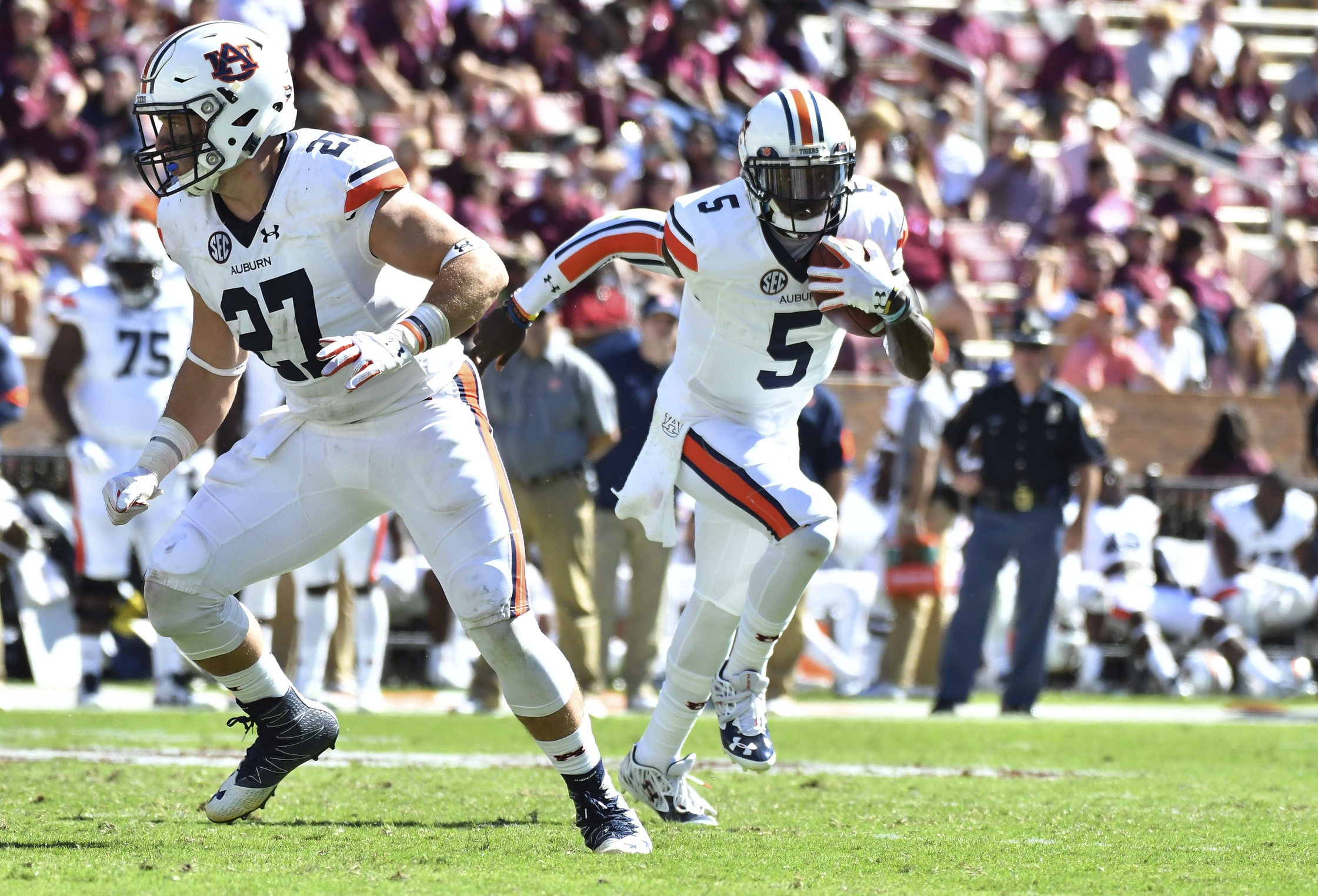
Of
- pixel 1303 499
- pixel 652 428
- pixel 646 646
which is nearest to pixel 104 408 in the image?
pixel 646 646

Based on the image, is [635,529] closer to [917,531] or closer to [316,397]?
[917,531]

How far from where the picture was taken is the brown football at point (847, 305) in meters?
5.18

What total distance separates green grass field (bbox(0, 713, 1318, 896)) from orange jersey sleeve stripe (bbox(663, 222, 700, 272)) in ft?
5.28

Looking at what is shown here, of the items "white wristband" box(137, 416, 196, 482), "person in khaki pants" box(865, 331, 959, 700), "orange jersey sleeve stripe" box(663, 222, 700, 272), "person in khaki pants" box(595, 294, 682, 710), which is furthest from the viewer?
"person in khaki pants" box(865, 331, 959, 700)

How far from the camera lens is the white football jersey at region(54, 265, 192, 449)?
946cm

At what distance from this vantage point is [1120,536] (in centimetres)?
1194

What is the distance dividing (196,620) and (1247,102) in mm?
15231

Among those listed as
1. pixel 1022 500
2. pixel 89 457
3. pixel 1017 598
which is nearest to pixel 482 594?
pixel 89 457

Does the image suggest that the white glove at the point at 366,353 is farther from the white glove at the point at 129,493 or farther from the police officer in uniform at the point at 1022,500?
the police officer in uniform at the point at 1022,500

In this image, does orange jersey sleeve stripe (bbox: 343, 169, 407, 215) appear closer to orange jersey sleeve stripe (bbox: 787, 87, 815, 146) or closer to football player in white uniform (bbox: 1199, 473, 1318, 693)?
orange jersey sleeve stripe (bbox: 787, 87, 815, 146)

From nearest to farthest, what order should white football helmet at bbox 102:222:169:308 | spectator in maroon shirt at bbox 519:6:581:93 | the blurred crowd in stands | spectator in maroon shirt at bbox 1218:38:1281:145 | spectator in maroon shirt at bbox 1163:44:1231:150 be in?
white football helmet at bbox 102:222:169:308 < the blurred crowd in stands < spectator in maroon shirt at bbox 519:6:581:93 < spectator in maroon shirt at bbox 1163:44:1231:150 < spectator in maroon shirt at bbox 1218:38:1281:145

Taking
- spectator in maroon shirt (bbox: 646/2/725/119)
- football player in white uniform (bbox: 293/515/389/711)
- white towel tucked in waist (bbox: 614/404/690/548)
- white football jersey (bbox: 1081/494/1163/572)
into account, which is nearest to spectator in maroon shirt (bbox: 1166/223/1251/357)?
white football jersey (bbox: 1081/494/1163/572)

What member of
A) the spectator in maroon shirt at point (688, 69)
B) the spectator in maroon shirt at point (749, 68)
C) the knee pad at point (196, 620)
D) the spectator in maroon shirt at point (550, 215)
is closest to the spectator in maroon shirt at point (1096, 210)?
the spectator in maroon shirt at point (749, 68)

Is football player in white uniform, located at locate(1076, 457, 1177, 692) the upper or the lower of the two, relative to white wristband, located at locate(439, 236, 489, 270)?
lower
